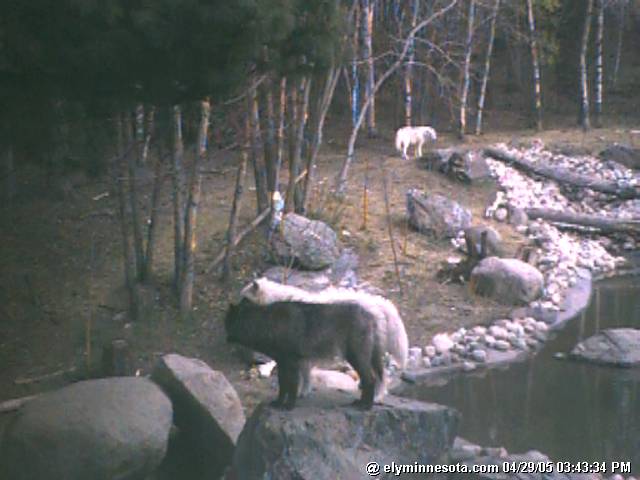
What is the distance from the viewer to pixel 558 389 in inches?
373

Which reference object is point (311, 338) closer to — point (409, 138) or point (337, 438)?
point (337, 438)

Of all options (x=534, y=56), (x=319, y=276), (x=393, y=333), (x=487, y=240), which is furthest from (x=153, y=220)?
(x=534, y=56)

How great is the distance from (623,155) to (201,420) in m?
15.9

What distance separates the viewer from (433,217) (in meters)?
14.3

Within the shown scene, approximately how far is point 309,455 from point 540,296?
677 centimetres

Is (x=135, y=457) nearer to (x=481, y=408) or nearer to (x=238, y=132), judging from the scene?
(x=481, y=408)

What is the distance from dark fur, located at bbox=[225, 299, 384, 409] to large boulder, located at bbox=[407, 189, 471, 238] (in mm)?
7343

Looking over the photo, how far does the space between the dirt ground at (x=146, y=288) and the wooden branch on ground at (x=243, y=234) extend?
0.13 m

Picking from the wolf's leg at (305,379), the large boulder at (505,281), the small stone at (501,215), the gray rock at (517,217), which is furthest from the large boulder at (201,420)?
the gray rock at (517,217)

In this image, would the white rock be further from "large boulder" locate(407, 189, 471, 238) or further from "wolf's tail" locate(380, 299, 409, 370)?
"large boulder" locate(407, 189, 471, 238)

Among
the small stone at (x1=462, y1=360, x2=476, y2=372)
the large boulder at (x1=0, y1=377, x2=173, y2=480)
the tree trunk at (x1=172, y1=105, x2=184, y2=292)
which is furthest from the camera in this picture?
the small stone at (x1=462, y1=360, x2=476, y2=372)

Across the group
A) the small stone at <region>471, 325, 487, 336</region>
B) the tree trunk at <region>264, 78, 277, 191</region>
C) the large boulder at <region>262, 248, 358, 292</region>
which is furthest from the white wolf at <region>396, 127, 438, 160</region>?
Result: the small stone at <region>471, 325, 487, 336</region>

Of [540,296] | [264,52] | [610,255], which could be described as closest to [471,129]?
[610,255]

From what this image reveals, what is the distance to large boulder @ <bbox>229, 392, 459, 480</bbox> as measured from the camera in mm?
6395
